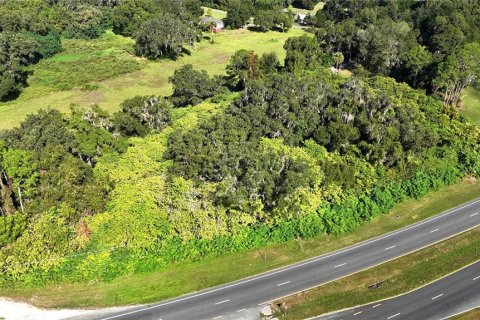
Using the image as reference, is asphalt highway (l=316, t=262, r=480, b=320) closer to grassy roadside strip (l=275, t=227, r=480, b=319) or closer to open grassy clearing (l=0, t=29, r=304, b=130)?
grassy roadside strip (l=275, t=227, r=480, b=319)

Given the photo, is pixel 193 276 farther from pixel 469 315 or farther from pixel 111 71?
pixel 111 71

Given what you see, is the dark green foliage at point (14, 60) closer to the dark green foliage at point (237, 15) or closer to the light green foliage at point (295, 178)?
the dark green foliage at point (237, 15)

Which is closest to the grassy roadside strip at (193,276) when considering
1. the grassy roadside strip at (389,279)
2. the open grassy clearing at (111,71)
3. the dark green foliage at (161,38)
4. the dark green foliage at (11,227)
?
the grassy roadside strip at (389,279)

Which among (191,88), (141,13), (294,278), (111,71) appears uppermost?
(141,13)

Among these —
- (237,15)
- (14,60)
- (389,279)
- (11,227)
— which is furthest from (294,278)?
A: (237,15)

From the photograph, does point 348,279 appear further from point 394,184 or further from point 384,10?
point 384,10

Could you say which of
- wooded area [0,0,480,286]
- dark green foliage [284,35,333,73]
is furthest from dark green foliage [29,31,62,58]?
dark green foliage [284,35,333,73]
